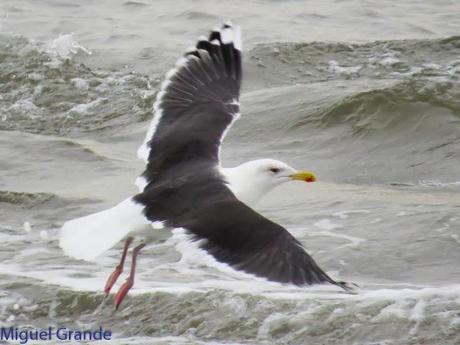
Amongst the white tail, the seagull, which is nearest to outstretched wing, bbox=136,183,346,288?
the seagull

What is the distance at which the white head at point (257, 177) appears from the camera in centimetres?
619

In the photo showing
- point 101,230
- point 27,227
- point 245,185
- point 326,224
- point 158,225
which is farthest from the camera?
point 27,227

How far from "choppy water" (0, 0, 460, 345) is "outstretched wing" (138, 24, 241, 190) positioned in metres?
0.77

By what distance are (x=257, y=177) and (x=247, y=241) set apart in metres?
1.03

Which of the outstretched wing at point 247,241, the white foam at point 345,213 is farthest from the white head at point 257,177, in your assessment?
the white foam at point 345,213

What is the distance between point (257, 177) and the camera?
627 centimetres

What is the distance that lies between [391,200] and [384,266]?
1394 millimetres

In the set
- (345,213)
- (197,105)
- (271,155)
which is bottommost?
(345,213)

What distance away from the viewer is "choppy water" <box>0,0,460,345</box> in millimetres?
5980

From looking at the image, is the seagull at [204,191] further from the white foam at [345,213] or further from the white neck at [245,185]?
the white foam at [345,213]

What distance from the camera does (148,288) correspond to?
6469 mm

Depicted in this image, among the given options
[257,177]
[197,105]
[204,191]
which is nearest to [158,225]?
[204,191]

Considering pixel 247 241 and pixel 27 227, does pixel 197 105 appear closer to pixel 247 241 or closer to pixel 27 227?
pixel 27 227

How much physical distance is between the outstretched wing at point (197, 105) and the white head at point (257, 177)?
21 cm
